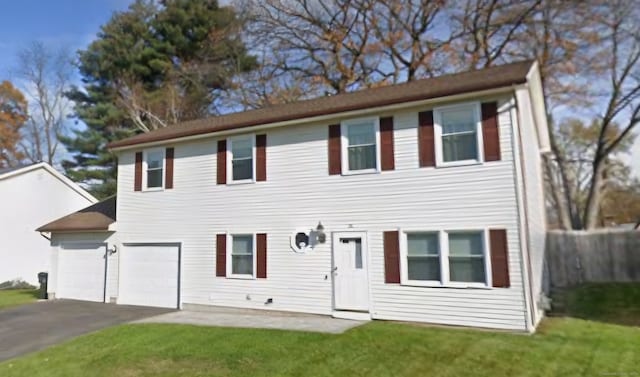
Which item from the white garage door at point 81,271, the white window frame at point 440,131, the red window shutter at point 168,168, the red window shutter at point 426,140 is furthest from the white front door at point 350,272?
the white garage door at point 81,271

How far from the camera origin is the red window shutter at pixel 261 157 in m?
12.3

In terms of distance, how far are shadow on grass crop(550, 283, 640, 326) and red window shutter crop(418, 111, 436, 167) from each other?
5.26m

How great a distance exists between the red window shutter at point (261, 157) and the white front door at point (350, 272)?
9.44 ft

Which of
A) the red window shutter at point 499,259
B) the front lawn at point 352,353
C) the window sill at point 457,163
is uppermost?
the window sill at point 457,163

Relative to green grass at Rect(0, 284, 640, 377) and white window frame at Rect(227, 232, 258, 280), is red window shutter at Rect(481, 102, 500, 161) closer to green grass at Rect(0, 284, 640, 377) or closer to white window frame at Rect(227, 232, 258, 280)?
green grass at Rect(0, 284, 640, 377)

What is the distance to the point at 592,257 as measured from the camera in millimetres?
16797

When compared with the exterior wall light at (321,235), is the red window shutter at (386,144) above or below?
above

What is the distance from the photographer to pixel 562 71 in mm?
22031

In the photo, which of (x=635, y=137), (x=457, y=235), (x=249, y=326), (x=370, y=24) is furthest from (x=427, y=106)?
(x=635, y=137)

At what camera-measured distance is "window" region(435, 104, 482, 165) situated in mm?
9828

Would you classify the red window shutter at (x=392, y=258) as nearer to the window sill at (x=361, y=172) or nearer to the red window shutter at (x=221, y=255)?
the window sill at (x=361, y=172)

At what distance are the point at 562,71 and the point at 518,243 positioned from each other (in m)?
16.8

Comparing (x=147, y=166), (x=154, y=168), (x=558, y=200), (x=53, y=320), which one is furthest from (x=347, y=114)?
(x=558, y=200)

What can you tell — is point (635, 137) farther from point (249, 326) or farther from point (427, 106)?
point (249, 326)
